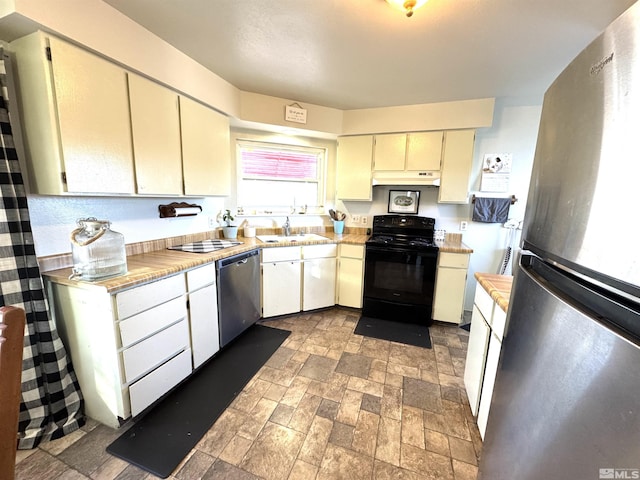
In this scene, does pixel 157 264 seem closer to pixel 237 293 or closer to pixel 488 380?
pixel 237 293

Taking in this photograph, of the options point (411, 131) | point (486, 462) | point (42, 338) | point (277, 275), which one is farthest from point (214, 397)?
point (411, 131)

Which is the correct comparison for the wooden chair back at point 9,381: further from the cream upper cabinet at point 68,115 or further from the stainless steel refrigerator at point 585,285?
the stainless steel refrigerator at point 585,285

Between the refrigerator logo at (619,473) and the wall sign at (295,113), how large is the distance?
2.93 m

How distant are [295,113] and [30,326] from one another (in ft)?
8.45

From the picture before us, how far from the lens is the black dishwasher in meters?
2.13

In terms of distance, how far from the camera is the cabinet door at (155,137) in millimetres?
1666

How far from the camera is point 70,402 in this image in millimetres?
1490

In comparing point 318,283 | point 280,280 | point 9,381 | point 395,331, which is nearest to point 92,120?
point 9,381

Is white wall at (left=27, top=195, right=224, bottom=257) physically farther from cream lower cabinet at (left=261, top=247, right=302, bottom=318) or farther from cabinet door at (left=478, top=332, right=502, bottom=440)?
cabinet door at (left=478, top=332, right=502, bottom=440)

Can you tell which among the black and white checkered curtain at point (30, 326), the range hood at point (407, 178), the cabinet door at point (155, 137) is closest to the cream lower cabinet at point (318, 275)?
the range hood at point (407, 178)

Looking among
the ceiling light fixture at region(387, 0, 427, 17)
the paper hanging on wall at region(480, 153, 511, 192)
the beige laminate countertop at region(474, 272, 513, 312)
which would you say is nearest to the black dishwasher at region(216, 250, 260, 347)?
the beige laminate countertop at region(474, 272, 513, 312)

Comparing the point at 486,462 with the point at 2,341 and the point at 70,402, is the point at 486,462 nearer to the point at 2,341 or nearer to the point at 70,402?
the point at 2,341

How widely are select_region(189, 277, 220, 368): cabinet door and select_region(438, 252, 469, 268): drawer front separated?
217 cm

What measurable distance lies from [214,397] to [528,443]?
5.73ft
